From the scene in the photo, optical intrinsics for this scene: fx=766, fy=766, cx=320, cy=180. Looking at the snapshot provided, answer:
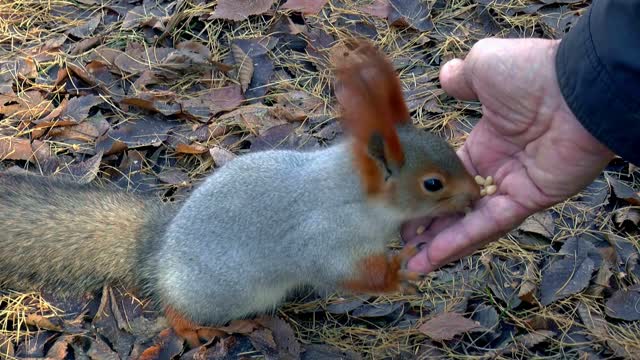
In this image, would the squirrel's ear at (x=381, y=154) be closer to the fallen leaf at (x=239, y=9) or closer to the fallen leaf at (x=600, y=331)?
the fallen leaf at (x=600, y=331)

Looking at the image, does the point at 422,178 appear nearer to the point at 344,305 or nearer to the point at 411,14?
the point at 344,305

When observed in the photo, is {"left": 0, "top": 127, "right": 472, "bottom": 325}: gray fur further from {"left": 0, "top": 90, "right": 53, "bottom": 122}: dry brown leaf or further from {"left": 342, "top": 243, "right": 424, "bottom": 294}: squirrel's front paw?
{"left": 0, "top": 90, "right": 53, "bottom": 122}: dry brown leaf

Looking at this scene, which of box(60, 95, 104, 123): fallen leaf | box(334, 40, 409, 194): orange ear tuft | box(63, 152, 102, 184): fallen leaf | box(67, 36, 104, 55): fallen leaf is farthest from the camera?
box(67, 36, 104, 55): fallen leaf

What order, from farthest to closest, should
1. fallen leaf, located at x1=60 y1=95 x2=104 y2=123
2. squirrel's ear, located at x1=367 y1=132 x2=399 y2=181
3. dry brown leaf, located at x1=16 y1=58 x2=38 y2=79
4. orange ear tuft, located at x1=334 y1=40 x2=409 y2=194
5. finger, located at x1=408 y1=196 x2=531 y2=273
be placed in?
dry brown leaf, located at x1=16 y1=58 x2=38 y2=79 < fallen leaf, located at x1=60 y1=95 x2=104 y2=123 < finger, located at x1=408 y1=196 x2=531 y2=273 < squirrel's ear, located at x1=367 y1=132 x2=399 y2=181 < orange ear tuft, located at x1=334 y1=40 x2=409 y2=194

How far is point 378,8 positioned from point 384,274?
1731mm

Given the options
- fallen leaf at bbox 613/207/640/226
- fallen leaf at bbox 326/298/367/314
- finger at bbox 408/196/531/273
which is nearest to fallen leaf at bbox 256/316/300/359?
fallen leaf at bbox 326/298/367/314

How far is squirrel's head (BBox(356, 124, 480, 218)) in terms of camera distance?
7.27 feet

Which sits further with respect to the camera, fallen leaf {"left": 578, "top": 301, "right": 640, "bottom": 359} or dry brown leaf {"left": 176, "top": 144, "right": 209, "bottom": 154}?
dry brown leaf {"left": 176, "top": 144, "right": 209, "bottom": 154}

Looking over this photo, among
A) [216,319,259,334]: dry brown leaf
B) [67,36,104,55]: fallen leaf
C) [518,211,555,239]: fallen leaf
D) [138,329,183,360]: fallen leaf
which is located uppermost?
[67,36,104,55]: fallen leaf

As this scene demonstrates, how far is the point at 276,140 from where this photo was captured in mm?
3180

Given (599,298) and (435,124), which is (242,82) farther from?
(599,298)

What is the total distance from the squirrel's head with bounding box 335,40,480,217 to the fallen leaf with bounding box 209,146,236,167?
3.17 feet

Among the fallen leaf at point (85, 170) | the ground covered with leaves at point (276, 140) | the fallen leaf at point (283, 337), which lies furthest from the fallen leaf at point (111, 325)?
the fallen leaf at point (85, 170)

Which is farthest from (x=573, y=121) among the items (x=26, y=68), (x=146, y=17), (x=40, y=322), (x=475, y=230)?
(x=26, y=68)
